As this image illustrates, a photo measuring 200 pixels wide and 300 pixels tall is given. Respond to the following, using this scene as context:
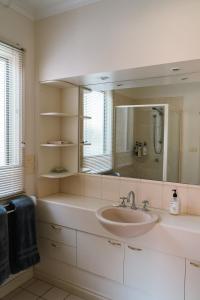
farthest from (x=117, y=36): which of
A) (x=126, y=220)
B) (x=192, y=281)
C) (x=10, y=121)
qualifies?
(x=192, y=281)

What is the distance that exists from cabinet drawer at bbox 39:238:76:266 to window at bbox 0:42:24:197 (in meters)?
0.63

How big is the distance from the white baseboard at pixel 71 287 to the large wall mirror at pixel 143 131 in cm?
113

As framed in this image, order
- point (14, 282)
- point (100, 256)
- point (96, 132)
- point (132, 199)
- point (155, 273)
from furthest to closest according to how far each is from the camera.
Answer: point (96, 132) < point (14, 282) < point (132, 199) < point (100, 256) < point (155, 273)

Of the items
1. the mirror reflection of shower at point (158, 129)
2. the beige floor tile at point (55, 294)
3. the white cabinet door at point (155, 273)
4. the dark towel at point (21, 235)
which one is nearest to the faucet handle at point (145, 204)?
the white cabinet door at point (155, 273)

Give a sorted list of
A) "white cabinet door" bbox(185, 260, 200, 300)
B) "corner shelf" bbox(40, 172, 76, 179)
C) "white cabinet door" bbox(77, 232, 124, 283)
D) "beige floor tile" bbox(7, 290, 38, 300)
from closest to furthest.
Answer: "white cabinet door" bbox(185, 260, 200, 300) → "white cabinet door" bbox(77, 232, 124, 283) → "beige floor tile" bbox(7, 290, 38, 300) → "corner shelf" bbox(40, 172, 76, 179)

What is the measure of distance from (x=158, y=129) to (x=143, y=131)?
6.1 inches

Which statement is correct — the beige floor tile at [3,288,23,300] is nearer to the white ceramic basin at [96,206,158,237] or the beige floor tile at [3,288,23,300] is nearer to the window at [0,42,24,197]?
the window at [0,42,24,197]

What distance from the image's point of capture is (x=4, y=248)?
1.88 metres

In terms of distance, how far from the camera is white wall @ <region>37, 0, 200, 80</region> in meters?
1.66

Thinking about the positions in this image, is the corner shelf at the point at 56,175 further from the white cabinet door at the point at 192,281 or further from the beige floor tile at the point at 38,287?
the white cabinet door at the point at 192,281

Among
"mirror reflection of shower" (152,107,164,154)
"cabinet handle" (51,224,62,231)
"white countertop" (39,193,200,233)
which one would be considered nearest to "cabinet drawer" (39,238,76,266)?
"cabinet handle" (51,224,62,231)

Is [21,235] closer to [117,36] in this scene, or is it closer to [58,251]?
[58,251]

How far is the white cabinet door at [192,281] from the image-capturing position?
1.64m

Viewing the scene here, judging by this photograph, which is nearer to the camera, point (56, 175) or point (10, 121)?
point (10, 121)
